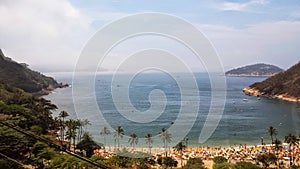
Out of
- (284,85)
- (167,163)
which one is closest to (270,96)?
(284,85)

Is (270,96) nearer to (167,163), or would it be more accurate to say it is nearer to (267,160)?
(267,160)

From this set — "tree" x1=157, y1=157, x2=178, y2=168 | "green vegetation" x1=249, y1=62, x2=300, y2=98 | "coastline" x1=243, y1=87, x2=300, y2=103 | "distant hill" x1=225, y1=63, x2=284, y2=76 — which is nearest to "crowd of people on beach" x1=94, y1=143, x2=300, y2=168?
"tree" x1=157, y1=157, x2=178, y2=168

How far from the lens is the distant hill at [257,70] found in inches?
4584

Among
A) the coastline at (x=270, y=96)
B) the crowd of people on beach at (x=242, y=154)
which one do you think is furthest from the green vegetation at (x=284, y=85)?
the crowd of people on beach at (x=242, y=154)

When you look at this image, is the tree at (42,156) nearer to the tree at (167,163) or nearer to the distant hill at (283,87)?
the tree at (167,163)

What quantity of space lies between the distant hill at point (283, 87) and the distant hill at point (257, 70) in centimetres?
7274

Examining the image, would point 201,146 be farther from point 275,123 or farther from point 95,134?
point 275,123

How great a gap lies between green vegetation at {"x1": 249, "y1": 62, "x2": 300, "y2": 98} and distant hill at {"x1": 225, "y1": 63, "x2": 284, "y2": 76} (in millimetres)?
72779

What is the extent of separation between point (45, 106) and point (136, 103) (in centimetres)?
1193

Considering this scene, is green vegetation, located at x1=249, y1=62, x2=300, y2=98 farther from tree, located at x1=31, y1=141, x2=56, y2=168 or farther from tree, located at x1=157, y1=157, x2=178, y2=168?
tree, located at x1=31, y1=141, x2=56, y2=168

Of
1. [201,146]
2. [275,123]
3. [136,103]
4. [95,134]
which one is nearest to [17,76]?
[136,103]

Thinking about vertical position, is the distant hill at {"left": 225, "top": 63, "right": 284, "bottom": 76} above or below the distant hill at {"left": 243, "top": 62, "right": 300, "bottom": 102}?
above

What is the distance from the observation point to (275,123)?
82.0ft

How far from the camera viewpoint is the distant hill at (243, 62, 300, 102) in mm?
38375
